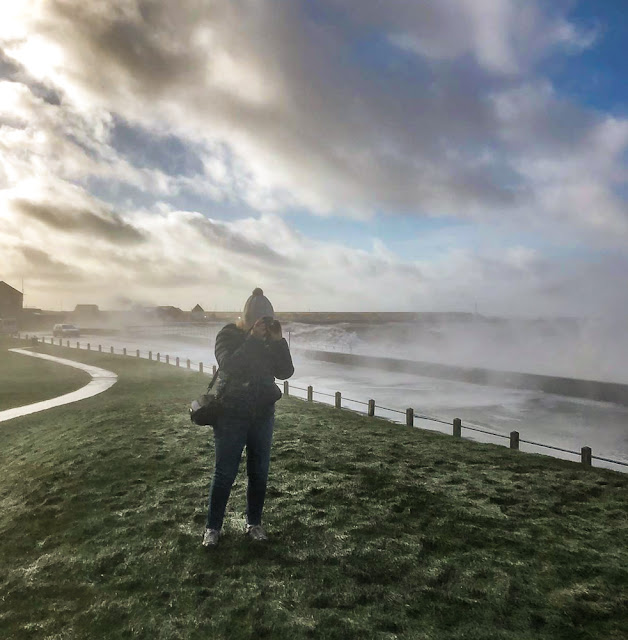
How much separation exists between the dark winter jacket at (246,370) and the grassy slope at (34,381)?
1498 centimetres

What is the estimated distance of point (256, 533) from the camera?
15.7ft

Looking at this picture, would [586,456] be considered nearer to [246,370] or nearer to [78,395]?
[246,370]

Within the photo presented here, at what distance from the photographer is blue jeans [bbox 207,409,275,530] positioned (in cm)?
423

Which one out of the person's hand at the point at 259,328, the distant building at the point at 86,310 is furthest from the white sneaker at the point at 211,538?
the distant building at the point at 86,310

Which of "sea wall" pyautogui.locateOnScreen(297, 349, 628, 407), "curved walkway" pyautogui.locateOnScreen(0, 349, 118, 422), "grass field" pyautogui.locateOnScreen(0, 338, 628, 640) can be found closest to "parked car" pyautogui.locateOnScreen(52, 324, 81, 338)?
"sea wall" pyautogui.locateOnScreen(297, 349, 628, 407)

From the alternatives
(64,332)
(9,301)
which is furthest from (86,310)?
(64,332)

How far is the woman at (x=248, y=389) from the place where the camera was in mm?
4223

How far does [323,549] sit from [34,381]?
22.0 m

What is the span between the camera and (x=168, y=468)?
309 inches

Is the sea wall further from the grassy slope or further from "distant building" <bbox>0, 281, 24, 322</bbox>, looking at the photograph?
"distant building" <bbox>0, 281, 24, 322</bbox>

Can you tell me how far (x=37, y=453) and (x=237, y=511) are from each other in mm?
6319

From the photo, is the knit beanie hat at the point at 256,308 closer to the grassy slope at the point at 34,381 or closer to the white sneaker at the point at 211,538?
the white sneaker at the point at 211,538

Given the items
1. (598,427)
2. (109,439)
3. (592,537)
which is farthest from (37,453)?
(598,427)

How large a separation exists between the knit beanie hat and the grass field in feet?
7.63
